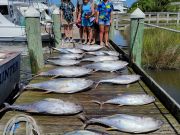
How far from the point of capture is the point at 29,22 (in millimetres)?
6805

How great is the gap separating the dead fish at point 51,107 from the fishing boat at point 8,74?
2440 millimetres

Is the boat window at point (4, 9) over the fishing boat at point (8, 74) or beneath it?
over

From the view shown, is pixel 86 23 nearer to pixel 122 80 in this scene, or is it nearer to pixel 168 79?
pixel 122 80

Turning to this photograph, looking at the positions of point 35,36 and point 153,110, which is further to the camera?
point 35,36

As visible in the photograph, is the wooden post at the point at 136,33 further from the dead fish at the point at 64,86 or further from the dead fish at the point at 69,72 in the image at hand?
the dead fish at the point at 64,86

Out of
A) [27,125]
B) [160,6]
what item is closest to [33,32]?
[27,125]

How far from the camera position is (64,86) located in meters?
4.64

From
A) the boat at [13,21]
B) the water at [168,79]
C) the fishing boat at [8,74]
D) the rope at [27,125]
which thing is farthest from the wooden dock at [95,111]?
the boat at [13,21]

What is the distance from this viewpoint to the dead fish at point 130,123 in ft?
11.0

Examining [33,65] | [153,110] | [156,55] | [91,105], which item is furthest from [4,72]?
[156,55]

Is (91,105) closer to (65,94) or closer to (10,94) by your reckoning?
(65,94)

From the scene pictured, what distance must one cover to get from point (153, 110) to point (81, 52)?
3.72 meters

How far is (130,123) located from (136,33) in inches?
139

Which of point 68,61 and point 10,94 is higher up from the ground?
point 68,61
